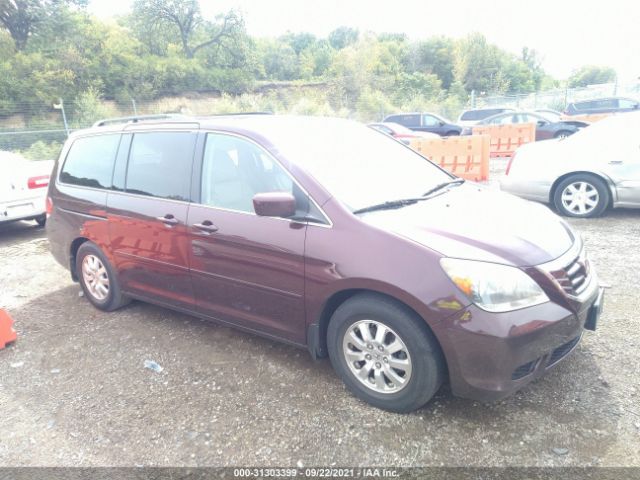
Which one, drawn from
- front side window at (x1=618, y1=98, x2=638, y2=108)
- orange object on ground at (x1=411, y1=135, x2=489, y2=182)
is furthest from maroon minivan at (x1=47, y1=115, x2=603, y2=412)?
front side window at (x1=618, y1=98, x2=638, y2=108)

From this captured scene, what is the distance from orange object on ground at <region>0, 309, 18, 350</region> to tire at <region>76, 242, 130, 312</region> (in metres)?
0.74

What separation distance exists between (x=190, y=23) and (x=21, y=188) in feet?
179

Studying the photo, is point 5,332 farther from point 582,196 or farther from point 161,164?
point 582,196

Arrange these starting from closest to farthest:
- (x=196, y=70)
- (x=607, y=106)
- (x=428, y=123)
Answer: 1. (x=607, y=106)
2. (x=428, y=123)
3. (x=196, y=70)

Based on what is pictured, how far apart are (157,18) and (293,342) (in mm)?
59023

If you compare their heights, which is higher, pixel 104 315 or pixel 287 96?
pixel 287 96

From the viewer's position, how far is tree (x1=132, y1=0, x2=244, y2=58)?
52000 millimetres

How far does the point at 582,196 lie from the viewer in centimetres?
641

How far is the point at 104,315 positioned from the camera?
4.36m

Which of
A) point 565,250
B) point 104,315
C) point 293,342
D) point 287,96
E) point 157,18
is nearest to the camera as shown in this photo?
point 565,250

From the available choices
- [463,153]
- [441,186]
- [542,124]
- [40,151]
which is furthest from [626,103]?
[40,151]

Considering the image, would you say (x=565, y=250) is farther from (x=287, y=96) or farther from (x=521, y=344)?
(x=287, y=96)

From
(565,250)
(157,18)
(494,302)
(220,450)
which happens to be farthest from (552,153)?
(157,18)

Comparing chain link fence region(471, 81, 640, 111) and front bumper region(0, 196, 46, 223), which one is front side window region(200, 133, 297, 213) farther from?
chain link fence region(471, 81, 640, 111)
